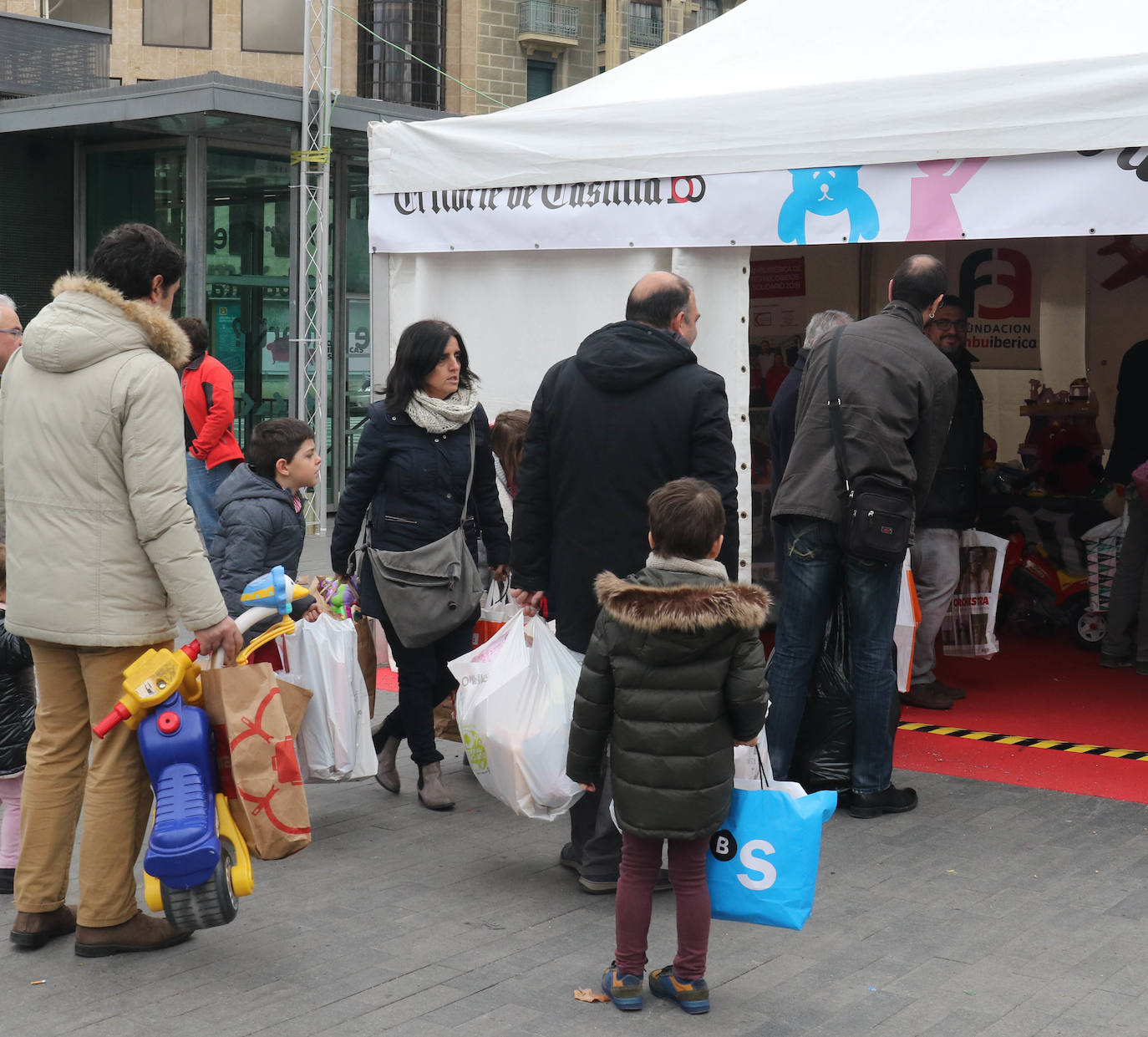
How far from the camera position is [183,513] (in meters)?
3.86

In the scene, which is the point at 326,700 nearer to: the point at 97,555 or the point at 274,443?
the point at 274,443

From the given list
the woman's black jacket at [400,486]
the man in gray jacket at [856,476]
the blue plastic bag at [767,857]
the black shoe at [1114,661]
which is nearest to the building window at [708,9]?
the black shoe at [1114,661]

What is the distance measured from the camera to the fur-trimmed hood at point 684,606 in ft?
11.7

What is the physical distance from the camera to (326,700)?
5.01 m

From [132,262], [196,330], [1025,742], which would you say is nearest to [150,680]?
[132,262]

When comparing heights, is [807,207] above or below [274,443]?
above

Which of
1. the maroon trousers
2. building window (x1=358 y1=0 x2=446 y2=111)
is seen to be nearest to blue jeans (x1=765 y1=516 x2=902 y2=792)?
the maroon trousers

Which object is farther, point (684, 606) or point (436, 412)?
point (436, 412)

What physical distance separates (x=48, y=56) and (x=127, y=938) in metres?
17.9

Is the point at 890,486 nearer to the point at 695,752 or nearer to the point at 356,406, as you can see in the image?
the point at 695,752

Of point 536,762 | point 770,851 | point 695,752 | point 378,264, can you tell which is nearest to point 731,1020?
point 770,851

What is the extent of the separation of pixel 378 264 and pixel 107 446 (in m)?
3.98

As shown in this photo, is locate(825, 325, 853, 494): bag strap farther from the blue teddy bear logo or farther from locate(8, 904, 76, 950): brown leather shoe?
locate(8, 904, 76, 950): brown leather shoe

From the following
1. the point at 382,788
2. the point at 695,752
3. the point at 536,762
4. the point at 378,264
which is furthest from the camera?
the point at 378,264
